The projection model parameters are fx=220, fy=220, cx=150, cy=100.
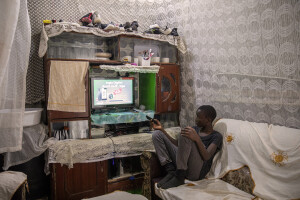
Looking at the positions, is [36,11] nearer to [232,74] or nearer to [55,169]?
[55,169]

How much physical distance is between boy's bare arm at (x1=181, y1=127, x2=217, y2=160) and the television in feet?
3.80

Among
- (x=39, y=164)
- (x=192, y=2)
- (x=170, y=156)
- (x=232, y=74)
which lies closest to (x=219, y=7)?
(x=192, y=2)

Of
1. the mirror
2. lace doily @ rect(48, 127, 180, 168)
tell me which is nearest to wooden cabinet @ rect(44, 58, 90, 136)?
lace doily @ rect(48, 127, 180, 168)

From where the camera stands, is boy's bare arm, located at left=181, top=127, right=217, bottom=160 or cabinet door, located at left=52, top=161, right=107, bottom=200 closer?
boy's bare arm, located at left=181, top=127, right=217, bottom=160

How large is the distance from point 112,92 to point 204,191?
161 cm

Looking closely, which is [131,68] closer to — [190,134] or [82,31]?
[82,31]

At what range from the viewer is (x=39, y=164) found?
2.42 meters

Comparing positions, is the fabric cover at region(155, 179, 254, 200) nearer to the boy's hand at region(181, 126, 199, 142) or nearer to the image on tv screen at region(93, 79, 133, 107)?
the boy's hand at region(181, 126, 199, 142)

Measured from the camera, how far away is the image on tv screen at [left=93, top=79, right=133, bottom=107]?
2705 mm

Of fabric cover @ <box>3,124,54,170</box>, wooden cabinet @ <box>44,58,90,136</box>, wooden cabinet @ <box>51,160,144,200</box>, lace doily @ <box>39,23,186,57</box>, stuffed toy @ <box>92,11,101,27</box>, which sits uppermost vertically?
stuffed toy @ <box>92,11,101,27</box>

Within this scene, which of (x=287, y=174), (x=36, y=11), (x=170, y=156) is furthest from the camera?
(x=36, y=11)

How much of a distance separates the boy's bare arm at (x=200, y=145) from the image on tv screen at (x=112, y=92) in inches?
45.8

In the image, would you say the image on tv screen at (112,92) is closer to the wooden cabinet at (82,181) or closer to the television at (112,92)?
the television at (112,92)

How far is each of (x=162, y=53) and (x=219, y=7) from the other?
97cm
